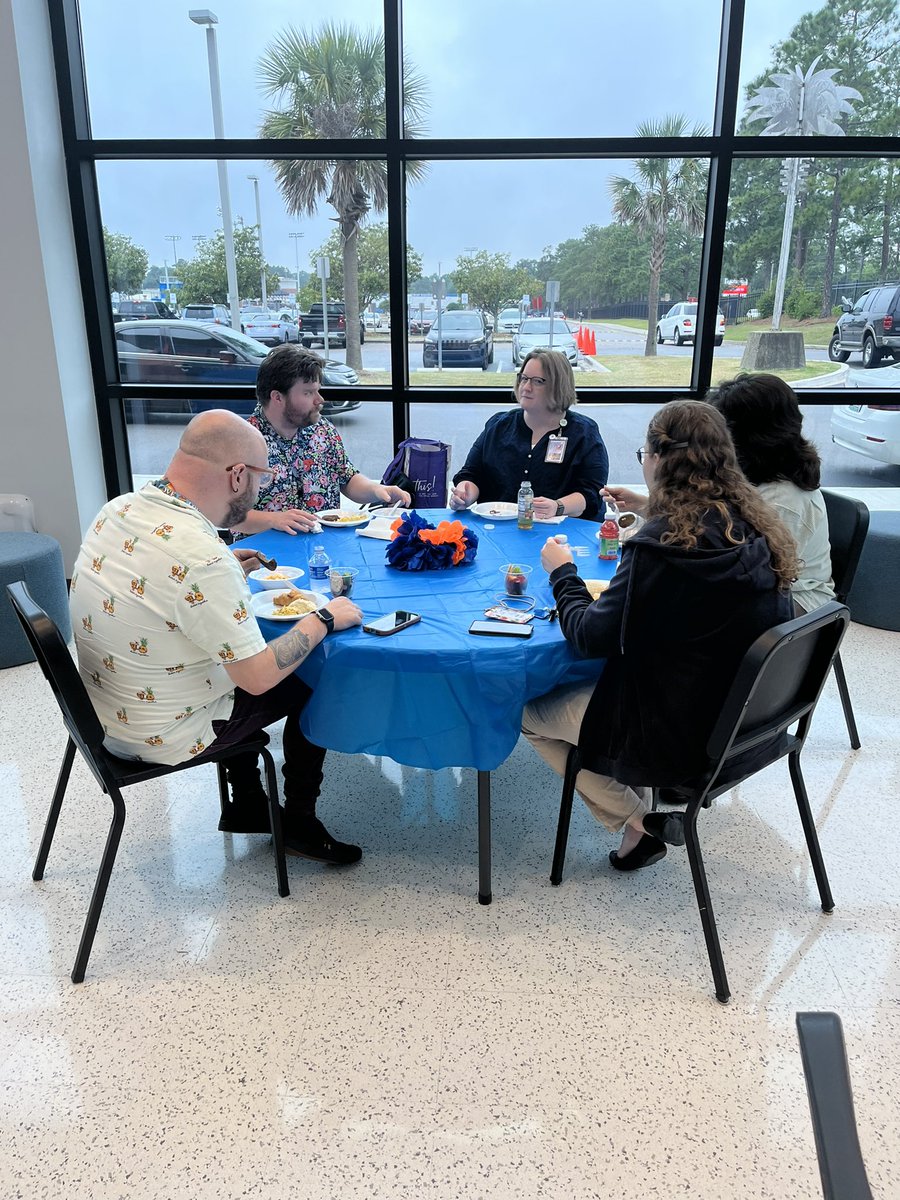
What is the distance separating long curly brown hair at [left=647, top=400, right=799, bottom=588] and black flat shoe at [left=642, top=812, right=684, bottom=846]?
0.70 meters

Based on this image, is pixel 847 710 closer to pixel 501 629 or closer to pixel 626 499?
pixel 626 499

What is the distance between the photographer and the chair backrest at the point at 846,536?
2938 mm

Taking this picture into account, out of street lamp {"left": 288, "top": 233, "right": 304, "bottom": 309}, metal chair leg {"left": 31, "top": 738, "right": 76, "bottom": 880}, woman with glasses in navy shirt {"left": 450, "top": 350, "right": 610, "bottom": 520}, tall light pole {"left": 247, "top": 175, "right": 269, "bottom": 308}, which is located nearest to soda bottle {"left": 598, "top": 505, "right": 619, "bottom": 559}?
woman with glasses in navy shirt {"left": 450, "top": 350, "right": 610, "bottom": 520}

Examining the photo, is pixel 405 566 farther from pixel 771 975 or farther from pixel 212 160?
pixel 212 160

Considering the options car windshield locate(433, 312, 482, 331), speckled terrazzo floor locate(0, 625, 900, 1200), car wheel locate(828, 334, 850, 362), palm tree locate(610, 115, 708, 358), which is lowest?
speckled terrazzo floor locate(0, 625, 900, 1200)

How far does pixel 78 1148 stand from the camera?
167cm

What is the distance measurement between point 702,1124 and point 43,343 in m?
4.39

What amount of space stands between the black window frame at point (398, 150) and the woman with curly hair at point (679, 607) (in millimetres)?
2921

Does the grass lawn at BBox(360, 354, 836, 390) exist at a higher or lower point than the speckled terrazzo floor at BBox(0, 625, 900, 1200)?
higher

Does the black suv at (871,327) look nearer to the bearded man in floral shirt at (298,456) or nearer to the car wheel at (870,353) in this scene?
the car wheel at (870,353)

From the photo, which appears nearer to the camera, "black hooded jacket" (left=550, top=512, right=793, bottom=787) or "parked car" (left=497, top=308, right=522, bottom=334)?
"black hooded jacket" (left=550, top=512, right=793, bottom=787)

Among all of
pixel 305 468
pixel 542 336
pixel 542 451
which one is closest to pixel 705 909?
pixel 542 451

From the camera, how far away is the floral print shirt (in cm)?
340

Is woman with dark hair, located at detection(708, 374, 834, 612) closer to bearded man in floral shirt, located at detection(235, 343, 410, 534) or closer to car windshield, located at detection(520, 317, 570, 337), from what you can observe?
bearded man in floral shirt, located at detection(235, 343, 410, 534)
